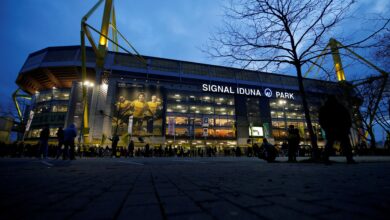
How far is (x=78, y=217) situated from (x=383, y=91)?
855 inches

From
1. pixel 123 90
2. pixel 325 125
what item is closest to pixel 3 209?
pixel 325 125

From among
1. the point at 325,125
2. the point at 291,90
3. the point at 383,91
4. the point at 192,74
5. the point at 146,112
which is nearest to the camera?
the point at 325,125

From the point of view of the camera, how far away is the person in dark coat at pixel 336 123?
5543 millimetres

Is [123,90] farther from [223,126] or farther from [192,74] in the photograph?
[223,126]

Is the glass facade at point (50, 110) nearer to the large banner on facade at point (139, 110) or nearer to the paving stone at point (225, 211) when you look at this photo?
the large banner on facade at point (139, 110)

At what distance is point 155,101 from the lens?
42.2 meters

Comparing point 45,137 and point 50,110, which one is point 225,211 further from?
point 50,110

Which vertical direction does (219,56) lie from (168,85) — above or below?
below

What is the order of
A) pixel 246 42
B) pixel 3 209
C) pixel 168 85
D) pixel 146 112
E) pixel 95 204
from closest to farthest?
1. pixel 3 209
2. pixel 95 204
3. pixel 246 42
4. pixel 146 112
5. pixel 168 85

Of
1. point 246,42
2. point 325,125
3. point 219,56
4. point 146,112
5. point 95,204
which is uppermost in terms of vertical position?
point 146,112

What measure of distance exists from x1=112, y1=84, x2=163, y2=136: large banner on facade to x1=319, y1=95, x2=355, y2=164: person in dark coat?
36.9m

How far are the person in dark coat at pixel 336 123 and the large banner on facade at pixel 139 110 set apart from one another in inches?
1453

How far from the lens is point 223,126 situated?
155 feet

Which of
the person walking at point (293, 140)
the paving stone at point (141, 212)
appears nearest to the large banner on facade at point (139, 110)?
the person walking at point (293, 140)
